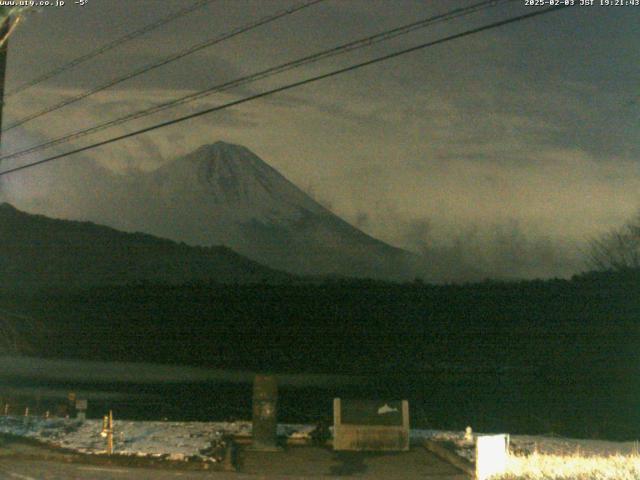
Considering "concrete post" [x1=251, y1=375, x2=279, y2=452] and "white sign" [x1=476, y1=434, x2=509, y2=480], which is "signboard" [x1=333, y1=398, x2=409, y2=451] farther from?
"white sign" [x1=476, y1=434, x2=509, y2=480]

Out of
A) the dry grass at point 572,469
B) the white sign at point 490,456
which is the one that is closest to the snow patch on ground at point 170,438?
the dry grass at point 572,469

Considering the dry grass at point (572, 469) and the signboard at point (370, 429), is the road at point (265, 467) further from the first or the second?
the dry grass at point (572, 469)

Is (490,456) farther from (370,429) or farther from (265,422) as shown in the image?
(265,422)

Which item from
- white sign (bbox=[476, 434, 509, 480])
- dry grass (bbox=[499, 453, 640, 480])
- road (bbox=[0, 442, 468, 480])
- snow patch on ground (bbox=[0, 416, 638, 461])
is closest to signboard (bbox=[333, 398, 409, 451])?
road (bbox=[0, 442, 468, 480])

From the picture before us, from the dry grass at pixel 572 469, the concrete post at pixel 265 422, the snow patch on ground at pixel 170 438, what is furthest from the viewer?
the concrete post at pixel 265 422

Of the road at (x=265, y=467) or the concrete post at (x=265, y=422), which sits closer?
the road at (x=265, y=467)

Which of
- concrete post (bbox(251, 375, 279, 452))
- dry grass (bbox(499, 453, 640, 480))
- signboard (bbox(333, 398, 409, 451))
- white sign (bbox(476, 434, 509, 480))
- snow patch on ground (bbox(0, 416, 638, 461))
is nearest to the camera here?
dry grass (bbox(499, 453, 640, 480))

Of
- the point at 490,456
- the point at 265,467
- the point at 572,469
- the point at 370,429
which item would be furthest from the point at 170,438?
the point at 572,469
